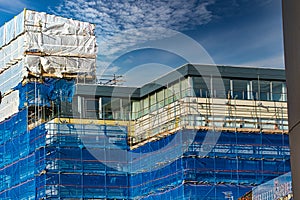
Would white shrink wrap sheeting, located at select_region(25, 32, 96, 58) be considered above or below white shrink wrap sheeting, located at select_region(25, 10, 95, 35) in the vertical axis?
below

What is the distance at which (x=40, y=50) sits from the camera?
11.3 m

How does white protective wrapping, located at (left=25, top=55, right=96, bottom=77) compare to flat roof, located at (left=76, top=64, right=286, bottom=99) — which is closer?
flat roof, located at (left=76, top=64, right=286, bottom=99)

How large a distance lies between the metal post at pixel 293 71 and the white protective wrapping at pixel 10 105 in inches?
386

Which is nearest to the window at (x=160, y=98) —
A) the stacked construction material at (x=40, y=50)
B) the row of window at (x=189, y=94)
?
the row of window at (x=189, y=94)

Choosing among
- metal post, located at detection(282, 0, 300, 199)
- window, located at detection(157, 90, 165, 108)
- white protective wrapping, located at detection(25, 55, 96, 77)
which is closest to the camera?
metal post, located at detection(282, 0, 300, 199)

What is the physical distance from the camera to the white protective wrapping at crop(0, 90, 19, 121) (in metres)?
11.1

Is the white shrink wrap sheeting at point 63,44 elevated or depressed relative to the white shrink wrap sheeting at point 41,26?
depressed

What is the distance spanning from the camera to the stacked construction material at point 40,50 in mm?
11164

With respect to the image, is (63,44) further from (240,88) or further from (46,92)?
(240,88)

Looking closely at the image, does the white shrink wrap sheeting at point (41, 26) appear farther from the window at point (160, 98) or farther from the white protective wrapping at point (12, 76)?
the window at point (160, 98)

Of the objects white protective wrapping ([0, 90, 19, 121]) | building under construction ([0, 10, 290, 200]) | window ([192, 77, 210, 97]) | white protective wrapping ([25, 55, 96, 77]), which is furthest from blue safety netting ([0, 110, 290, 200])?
window ([192, 77, 210, 97])

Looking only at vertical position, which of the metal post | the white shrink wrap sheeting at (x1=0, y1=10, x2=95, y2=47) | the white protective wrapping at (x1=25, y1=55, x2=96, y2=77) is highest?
the white shrink wrap sheeting at (x1=0, y1=10, x2=95, y2=47)

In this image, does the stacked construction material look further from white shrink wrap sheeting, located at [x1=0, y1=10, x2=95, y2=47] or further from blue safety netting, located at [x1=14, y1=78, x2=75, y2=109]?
blue safety netting, located at [x1=14, y1=78, x2=75, y2=109]

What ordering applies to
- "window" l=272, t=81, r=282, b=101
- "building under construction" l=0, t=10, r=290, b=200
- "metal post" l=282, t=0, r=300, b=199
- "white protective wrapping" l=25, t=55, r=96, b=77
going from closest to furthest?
1. "metal post" l=282, t=0, r=300, b=199
2. "building under construction" l=0, t=10, r=290, b=200
3. "window" l=272, t=81, r=282, b=101
4. "white protective wrapping" l=25, t=55, r=96, b=77
